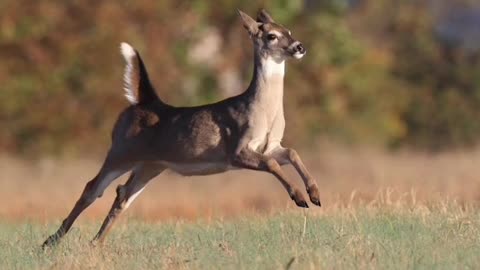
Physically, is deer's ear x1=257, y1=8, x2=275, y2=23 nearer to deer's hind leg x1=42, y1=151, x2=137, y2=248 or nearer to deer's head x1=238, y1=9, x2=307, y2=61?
deer's head x1=238, y1=9, x2=307, y2=61

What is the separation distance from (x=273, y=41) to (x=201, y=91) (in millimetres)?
18890

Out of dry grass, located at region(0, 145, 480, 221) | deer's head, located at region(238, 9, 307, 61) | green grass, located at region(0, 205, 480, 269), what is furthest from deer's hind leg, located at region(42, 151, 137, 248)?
dry grass, located at region(0, 145, 480, 221)

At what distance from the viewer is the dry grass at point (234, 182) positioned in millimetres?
20719

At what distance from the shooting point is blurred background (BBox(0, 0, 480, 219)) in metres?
25.1

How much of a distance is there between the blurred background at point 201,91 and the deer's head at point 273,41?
10.0m

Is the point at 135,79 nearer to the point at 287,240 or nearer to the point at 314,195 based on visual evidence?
the point at 314,195

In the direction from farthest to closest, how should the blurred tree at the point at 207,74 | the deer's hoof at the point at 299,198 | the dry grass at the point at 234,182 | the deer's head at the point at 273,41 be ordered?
1. the blurred tree at the point at 207,74
2. the dry grass at the point at 234,182
3. the deer's head at the point at 273,41
4. the deer's hoof at the point at 299,198

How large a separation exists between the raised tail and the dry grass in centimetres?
722

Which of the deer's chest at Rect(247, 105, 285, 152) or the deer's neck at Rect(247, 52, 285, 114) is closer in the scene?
the deer's chest at Rect(247, 105, 285, 152)

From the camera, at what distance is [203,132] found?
11.4 meters

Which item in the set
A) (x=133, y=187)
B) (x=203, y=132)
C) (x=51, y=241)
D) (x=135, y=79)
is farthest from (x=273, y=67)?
(x=51, y=241)

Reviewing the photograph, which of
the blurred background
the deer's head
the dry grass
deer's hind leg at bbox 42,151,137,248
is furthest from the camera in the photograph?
the blurred background

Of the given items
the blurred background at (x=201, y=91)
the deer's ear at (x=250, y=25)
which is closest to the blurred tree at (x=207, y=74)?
the blurred background at (x=201, y=91)

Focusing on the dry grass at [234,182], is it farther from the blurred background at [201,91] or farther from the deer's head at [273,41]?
the deer's head at [273,41]
